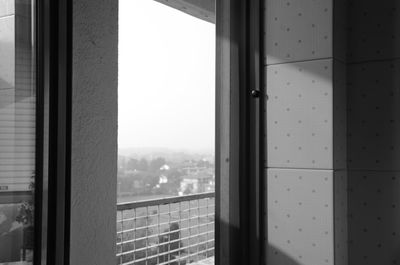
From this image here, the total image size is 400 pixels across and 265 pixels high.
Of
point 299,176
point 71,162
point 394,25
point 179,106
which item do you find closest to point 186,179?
point 179,106

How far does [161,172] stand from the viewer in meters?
3.42

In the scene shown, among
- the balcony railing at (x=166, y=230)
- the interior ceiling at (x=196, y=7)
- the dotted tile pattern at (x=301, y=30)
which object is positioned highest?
the interior ceiling at (x=196, y=7)

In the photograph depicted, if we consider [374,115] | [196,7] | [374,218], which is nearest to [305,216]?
[374,218]

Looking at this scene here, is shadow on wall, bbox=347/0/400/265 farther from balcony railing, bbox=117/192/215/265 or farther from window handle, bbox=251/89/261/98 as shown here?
balcony railing, bbox=117/192/215/265

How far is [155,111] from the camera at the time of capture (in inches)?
129

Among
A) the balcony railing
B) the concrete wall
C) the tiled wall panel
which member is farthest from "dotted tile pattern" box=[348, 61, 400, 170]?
the balcony railing

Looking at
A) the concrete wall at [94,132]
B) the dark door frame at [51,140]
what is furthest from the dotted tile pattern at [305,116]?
the dark door frame at [51,140]

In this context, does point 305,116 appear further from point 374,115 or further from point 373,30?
point 373,30

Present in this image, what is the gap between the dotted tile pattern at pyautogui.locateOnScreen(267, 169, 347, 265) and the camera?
1.90 m

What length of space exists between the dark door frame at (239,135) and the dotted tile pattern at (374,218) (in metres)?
0.42

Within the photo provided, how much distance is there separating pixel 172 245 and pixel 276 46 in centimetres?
266

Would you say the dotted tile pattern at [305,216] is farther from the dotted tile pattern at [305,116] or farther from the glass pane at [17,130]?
the glass pane at [17,130]

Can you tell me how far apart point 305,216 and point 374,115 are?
0.56 metres

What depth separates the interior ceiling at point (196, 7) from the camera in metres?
3.33
